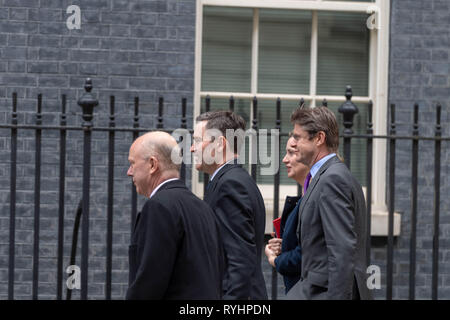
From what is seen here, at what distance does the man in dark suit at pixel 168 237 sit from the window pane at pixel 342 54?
12.8ft

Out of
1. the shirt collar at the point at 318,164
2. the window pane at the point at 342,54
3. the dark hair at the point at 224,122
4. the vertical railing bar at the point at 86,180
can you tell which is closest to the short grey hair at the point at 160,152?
the dark hair at the point at 224,122

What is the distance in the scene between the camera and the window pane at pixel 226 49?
22.3 ft

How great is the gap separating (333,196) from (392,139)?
6.52ft

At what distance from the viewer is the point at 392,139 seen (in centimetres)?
529

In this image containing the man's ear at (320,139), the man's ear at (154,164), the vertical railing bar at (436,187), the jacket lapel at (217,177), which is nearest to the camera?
the man's ear at (154,164)

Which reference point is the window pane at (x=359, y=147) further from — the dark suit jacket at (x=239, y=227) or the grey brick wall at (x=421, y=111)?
the dark suit jacket at (x=239, y=227)

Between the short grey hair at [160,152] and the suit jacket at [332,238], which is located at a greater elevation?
the short grey hair at [160,152]

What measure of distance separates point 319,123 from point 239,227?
621 mm

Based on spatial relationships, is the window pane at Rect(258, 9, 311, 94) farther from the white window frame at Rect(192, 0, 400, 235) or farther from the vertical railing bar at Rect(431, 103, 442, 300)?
the vertical railing bar at Rect(431, 103, 442, 300)

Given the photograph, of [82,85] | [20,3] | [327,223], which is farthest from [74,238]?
[327,223]

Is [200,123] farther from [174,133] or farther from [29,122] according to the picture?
[29,122]

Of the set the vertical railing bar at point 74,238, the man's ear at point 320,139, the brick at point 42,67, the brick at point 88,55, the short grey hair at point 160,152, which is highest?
the brick at point 88,55

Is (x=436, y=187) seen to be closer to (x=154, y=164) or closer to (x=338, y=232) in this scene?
(x=338, y=232)
